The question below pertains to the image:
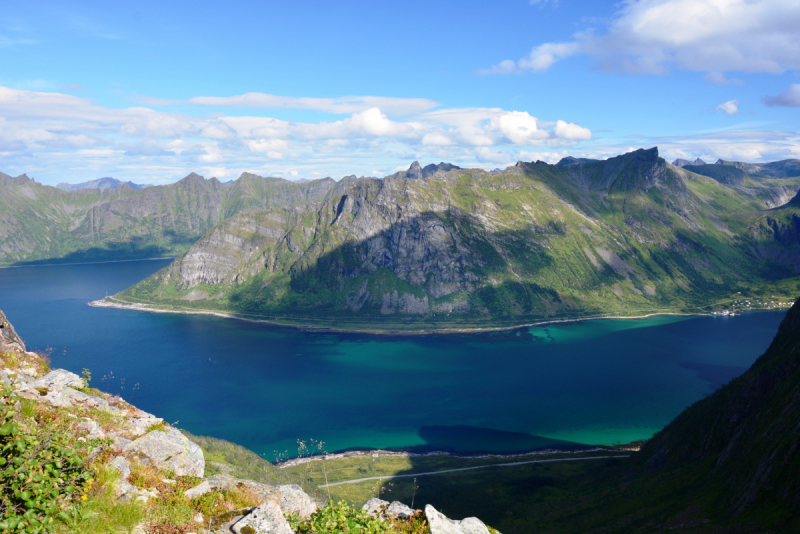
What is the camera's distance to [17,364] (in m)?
24.1

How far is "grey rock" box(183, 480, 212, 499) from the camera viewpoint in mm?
15895

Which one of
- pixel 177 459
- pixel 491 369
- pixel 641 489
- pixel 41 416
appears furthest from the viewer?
pixel 491 369

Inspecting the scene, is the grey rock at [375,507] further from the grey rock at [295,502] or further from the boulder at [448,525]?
the grey rock at [295,502]

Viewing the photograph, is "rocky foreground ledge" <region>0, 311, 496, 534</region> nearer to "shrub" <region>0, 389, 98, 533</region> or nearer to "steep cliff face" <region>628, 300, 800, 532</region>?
"shrub" <region>0, 389, 98, 533</region>

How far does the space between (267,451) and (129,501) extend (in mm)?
120603

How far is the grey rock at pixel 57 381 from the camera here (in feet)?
68.9

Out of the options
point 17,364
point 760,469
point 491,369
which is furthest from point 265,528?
point 491,369

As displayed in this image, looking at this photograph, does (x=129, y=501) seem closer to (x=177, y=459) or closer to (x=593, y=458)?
(x=177, y=459)

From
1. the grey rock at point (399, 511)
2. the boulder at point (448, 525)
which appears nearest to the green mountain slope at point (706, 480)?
the boulder at point (448, 525)

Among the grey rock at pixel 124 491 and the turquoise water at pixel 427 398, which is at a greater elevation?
the grey rock at pixel 124 491

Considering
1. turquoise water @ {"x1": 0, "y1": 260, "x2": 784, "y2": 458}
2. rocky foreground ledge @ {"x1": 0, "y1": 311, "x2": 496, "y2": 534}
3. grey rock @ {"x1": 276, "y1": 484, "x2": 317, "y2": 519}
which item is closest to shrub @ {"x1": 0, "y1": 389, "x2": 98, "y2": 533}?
rocky foreground ledge @ {"x1": 0, "y1": 311, "x2": 496, "y2": 534}

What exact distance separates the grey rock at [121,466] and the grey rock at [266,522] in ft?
14.5

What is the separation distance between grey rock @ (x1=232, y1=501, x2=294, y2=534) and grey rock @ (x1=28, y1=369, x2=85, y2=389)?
1371cm

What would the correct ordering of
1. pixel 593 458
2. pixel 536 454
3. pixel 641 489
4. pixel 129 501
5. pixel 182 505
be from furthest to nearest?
pixel 536 454, pixel 593 458, pixel 641 489, pixel 182 505, pixel 129 501
